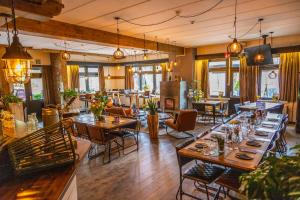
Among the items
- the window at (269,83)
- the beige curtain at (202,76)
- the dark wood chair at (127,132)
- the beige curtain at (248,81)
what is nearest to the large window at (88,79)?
the beige curtain at (202,76)

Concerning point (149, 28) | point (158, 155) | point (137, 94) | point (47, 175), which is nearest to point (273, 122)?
point (158, 155)

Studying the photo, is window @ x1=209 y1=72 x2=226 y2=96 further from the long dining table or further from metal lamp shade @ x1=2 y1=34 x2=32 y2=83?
metal lamp shade @ x1=2 y1=34 x2=32 y2=83

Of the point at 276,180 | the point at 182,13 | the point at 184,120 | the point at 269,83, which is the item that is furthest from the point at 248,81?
the point at 276,180

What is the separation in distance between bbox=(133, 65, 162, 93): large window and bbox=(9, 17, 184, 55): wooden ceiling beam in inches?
196

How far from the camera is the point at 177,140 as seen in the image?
5676mm

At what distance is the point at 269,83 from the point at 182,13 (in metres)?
5.41

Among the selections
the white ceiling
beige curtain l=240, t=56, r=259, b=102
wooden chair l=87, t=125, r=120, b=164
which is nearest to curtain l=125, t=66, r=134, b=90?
beige curtain l=240, t=56, r=259, b=102

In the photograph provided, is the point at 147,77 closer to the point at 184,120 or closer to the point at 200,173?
the point at 184,120

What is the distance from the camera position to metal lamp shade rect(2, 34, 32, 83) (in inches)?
68.2

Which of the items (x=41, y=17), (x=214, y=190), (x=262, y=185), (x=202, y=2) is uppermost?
(x=202, y=2)

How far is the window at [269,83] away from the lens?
7520 millimetres

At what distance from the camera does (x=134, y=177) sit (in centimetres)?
365

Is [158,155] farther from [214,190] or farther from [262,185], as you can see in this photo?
[262,185]

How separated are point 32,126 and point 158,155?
117 inches
